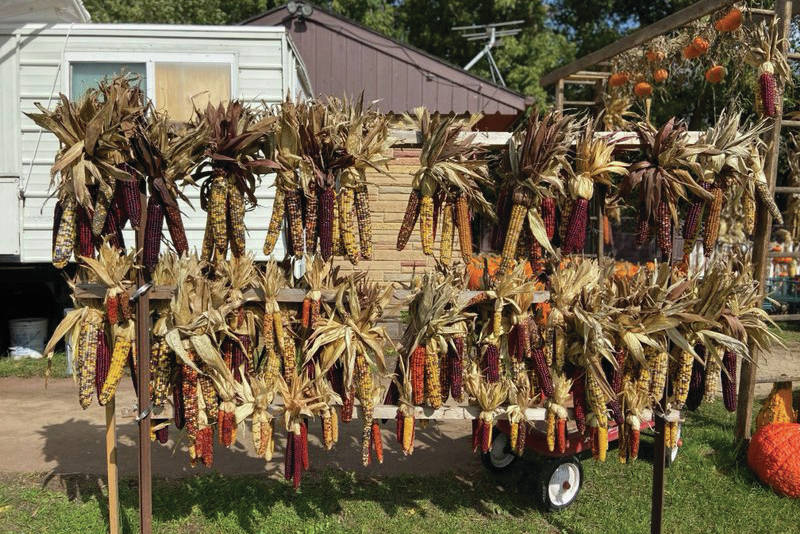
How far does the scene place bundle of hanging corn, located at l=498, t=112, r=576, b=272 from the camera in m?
4.20

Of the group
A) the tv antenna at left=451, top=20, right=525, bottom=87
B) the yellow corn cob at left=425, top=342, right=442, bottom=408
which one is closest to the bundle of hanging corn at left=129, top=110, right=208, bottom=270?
the yellow corn cob at left=425, top=342, right=442, bottom=408

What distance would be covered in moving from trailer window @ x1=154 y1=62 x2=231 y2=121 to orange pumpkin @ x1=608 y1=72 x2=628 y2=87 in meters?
6.11

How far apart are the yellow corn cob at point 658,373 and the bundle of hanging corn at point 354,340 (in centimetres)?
188

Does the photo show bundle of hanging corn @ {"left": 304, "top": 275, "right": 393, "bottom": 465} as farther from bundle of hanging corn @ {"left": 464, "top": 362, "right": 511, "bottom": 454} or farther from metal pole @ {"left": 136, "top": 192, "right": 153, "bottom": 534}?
metal pole @ {"left": 136, "top": 192, "right": 153, "bottom": 534}

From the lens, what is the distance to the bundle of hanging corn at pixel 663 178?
169 inches

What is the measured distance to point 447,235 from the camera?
439 cm

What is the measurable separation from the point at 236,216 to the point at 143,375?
3.94 ft

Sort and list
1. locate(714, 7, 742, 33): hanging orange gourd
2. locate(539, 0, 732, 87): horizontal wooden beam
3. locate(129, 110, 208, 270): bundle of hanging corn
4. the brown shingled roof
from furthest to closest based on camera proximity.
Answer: the brown shingled roof → locate(714, 7, 742, 33): hanging orange gourd → locate(539, 0, 732, 87): horizontal wooden beam → locate(129, 110, 208, 270): bundle of hanging corn

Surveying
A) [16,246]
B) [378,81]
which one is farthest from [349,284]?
[378,81]

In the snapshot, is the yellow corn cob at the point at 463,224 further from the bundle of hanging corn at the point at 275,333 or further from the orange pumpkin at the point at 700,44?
the orange pumpkin at the point at 700,44

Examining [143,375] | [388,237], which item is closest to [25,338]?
[388,237]

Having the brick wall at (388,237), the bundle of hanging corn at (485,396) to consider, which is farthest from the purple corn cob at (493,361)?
the brick wall at (388,237)

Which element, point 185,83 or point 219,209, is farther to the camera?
point 185,83

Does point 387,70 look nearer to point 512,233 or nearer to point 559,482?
point 512,233
